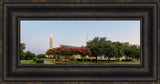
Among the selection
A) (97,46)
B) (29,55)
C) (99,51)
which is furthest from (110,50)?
(29,55)

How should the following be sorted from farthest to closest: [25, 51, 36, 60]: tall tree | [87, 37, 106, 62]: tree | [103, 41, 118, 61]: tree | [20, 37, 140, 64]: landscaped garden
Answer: [87, 37, 106, 62]: tree → [103, 41, 118, 61]: tree → [20, 37, 140, 64]: landscaped garden → [25, 51, 36, 60]: tall tree

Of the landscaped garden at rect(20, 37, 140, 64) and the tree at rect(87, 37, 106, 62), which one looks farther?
the tree at rect(87, 37, 106, 62)

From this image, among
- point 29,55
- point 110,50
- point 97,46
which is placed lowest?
point 29,55

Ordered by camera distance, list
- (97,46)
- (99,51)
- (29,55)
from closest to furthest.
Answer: (29,55) → (99,51) → (97,46)

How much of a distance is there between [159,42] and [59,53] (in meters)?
7.15

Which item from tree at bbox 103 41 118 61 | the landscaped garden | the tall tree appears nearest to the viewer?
the tall tree

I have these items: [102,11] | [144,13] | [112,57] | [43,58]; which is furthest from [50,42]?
[112,57]

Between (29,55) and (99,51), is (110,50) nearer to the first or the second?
(99,51)

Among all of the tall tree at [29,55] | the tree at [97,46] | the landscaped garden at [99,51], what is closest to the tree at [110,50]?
the landscaped garden at [99,51]

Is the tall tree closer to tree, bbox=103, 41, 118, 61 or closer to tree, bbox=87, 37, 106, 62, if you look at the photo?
tree, bbox=87, 37, 106, 62

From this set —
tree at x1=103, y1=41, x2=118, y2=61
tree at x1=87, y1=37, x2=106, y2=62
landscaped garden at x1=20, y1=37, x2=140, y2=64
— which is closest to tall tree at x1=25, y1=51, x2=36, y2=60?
landscaped garden at x1=20, y1=37, x2=140, y2=64

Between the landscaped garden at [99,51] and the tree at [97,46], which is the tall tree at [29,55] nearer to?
the landscaped garden at [99,51]

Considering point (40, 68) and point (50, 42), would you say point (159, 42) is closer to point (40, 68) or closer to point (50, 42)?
point (40, 68)

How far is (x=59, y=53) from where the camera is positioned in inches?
364
